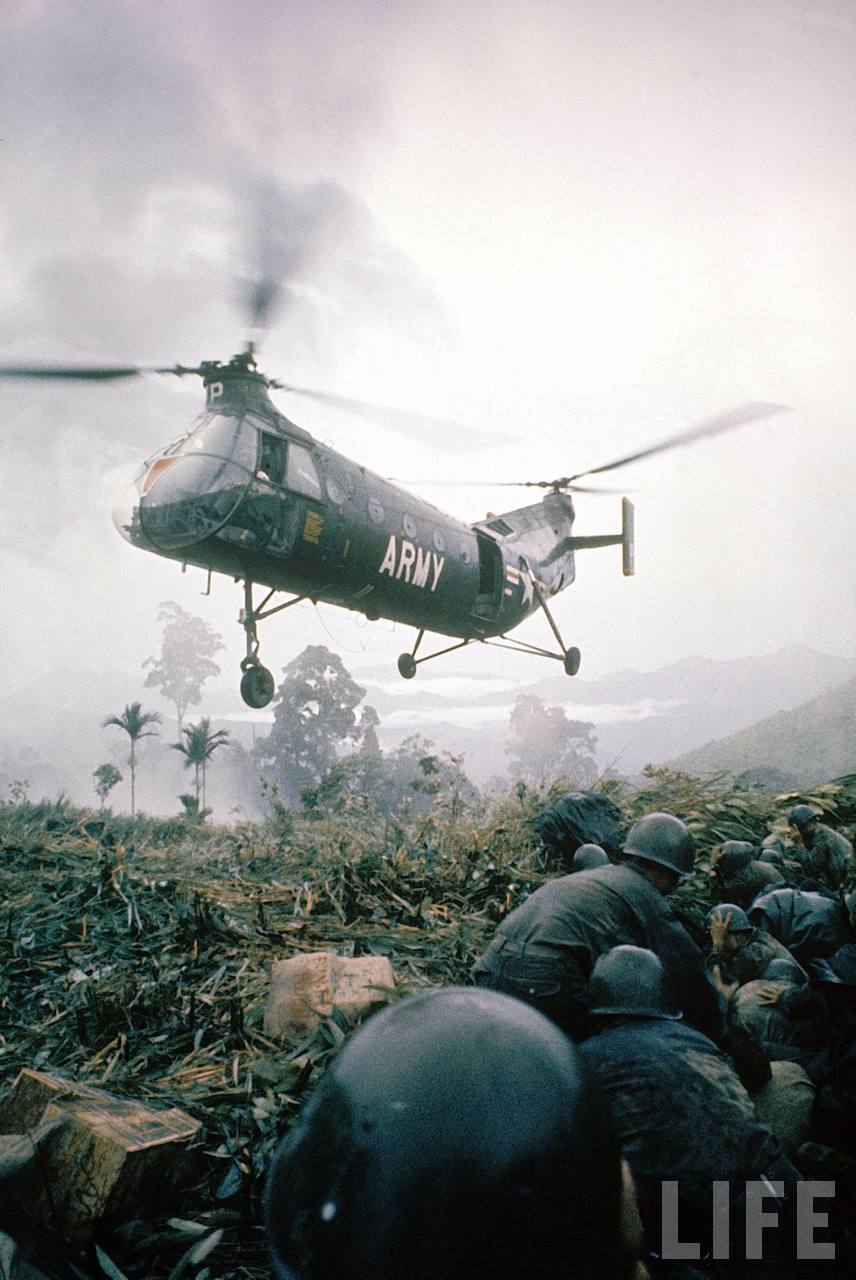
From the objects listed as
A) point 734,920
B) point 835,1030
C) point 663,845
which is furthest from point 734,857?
point 835,1030

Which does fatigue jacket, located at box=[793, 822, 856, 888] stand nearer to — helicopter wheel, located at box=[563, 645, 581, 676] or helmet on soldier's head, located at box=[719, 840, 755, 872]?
helmet on soldier's head, located at box=[719, 840, 755, 872]

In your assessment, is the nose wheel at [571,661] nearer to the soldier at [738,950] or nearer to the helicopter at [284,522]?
the helicopter at [284,522]

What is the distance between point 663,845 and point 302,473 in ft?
18.0

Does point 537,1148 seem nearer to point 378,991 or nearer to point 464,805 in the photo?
point 378,991

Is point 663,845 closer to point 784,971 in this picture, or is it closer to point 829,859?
point 784,971

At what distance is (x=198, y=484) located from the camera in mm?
7258

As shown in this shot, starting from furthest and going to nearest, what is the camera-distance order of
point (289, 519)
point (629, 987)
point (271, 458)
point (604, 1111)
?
A: point (289, 519)
point (271, 458)
point (629, 987)
point (604, 1111)

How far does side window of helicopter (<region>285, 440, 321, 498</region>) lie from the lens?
786 centimetres

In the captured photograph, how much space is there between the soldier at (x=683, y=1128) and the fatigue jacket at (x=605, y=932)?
85cm

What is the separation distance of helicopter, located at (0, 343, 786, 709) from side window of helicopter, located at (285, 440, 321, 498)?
1cm

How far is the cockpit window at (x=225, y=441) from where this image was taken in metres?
7.34

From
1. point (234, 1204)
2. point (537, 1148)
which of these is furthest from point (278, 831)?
point (537, 1148)

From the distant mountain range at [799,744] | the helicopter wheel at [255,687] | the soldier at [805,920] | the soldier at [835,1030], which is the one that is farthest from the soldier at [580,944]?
the distant mountain range at [799,744]

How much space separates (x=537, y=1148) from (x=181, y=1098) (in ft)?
7.22
